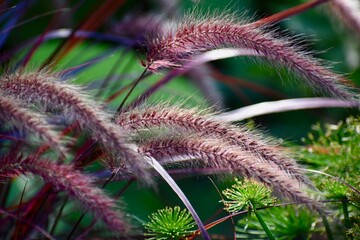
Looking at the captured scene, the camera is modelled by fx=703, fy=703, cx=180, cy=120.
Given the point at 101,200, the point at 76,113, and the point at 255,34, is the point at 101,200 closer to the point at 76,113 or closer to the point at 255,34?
the point at 76,113

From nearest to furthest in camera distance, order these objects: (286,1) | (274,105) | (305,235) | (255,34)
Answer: (255,34)
(305,235)
(274,105)
(286,1)

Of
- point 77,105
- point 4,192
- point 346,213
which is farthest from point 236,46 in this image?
point 4,192

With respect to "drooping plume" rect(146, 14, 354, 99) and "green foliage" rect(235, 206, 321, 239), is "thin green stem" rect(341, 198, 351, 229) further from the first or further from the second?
"drooping plume" rect(146, 14, 354, 99)

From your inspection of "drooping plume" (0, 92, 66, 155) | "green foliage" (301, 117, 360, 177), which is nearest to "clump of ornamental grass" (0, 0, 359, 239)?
"drooping plume" (0, 92, 66, 155)

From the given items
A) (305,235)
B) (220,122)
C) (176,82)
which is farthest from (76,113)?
(176,82)

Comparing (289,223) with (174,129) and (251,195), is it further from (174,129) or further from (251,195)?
(174,129)

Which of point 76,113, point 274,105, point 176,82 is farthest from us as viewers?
point 176,82
